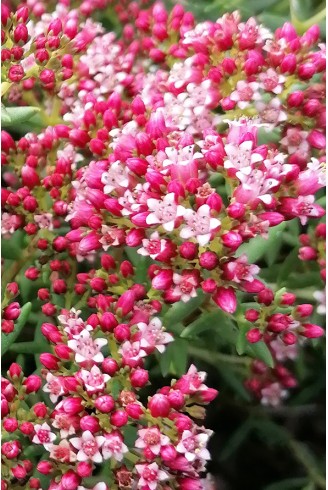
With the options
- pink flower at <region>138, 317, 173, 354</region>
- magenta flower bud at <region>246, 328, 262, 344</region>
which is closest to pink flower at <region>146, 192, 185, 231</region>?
pink flower at <region>138, 317, 173, 354</region>

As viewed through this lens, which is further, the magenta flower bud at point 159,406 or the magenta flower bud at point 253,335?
the magenta flower bud at point 253,335

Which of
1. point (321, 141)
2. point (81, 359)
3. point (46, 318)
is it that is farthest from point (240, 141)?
point (46, 318)

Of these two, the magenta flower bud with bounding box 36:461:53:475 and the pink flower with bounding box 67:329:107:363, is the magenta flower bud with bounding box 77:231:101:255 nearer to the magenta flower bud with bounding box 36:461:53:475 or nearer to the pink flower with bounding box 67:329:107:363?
the pink flower with bounding box 67:329:107:363

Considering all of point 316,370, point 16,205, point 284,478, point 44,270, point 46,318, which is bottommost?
point 284,478

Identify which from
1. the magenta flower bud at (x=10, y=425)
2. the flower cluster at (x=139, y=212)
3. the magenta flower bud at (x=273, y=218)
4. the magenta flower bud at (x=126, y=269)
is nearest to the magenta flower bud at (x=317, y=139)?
the flower cluster at (x=139, y=212)

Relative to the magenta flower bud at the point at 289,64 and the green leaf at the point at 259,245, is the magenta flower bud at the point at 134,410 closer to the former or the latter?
the green leaf at the point at 259,245

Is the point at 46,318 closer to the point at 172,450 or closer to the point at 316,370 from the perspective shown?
the point at 172,450
